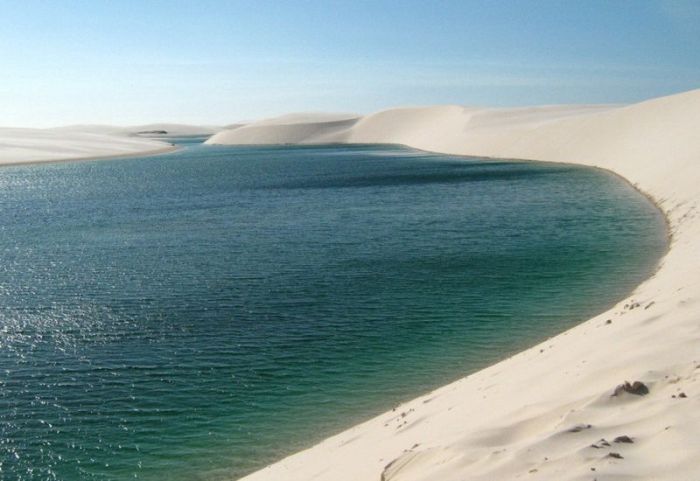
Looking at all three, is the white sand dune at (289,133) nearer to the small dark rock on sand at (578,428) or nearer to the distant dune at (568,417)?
the distant dune at (568,417)

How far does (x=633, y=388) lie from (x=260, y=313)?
39.2 feet

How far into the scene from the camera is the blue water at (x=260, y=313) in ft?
39.9

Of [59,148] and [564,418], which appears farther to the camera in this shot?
[59,148]

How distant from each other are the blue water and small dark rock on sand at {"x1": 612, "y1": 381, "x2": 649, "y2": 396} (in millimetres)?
5050

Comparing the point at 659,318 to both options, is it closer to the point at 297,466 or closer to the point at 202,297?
the point at 297,466

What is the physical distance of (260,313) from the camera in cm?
1889

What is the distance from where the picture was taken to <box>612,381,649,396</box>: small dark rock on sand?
26.5 ft

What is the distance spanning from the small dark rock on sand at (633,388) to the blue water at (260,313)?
5.05 metres

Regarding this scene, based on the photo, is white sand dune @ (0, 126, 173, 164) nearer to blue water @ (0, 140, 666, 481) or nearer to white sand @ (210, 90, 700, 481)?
blue water @ (0, 140, 666, 481)

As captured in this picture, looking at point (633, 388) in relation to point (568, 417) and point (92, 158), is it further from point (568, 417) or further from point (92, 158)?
point (92, 158)

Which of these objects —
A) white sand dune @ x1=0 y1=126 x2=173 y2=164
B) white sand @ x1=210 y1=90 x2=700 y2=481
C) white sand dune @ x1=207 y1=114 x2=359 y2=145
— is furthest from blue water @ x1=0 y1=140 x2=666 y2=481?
white sand dune @ x1=207 y1=114 x2=359 y2=145

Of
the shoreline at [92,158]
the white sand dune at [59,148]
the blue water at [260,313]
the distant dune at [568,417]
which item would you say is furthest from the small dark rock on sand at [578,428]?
the white sand dune at [59,148]

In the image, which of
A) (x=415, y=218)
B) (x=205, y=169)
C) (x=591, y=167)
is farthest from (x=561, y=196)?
(x=205, y=169)

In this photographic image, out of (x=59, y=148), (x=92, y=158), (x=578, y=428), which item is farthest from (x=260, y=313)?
(x=59, y=148)
